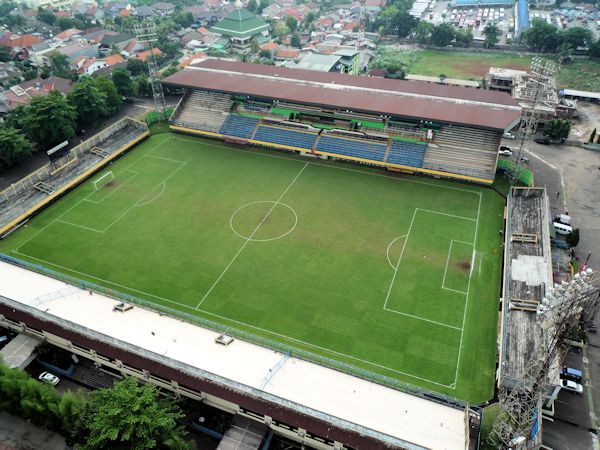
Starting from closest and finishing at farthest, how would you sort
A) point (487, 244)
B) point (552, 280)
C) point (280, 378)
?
point (280, 378) → point (552, 280) → point (487, 244)

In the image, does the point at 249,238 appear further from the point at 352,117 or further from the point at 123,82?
the point at 123,82

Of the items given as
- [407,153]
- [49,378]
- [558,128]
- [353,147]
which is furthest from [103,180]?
[558,128]

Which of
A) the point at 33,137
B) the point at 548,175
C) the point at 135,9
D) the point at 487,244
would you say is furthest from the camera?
the point at 135,9

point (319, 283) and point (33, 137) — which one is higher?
point (33, 137)

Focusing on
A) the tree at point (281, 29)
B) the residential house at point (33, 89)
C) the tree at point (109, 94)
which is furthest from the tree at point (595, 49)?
the residential house at point (33, 89)

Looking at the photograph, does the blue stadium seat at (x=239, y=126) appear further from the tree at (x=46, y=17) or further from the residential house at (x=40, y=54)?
the tree at (x=46, y=17)

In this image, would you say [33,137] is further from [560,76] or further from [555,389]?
[560,76]

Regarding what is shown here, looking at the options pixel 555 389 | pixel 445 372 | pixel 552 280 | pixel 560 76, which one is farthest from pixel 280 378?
pixel 560 76
